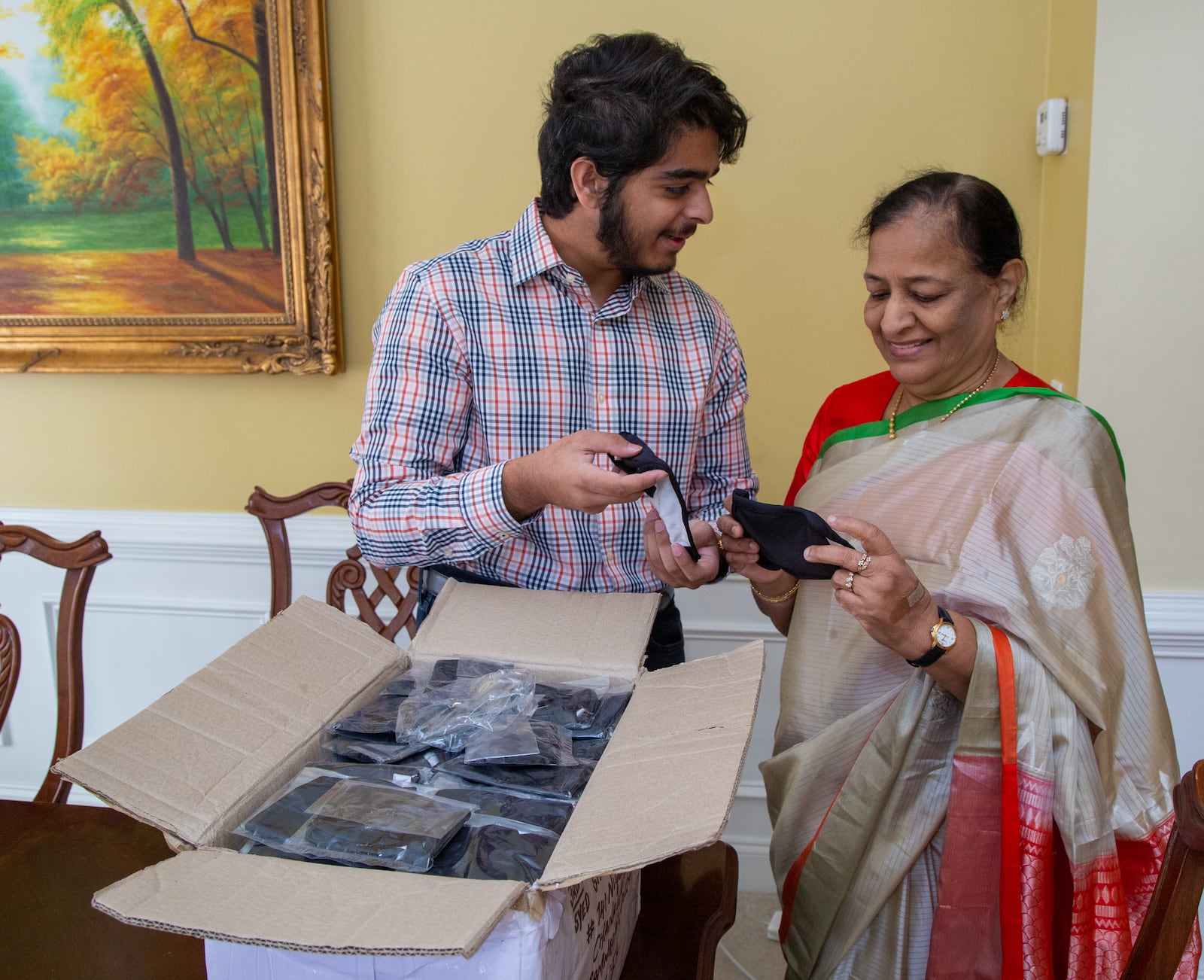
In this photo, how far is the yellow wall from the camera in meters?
2.16

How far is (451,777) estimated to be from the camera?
981mm

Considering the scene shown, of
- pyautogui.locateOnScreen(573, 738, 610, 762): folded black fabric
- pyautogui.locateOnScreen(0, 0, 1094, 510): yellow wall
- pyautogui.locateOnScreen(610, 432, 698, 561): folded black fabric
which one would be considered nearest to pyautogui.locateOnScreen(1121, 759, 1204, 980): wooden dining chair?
pyautogui.locateOnScreen(573, 738, 610, 762): folded black fabric

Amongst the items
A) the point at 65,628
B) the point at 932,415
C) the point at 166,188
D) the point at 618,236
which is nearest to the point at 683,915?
the point at 932,415

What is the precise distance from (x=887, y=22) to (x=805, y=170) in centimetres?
36

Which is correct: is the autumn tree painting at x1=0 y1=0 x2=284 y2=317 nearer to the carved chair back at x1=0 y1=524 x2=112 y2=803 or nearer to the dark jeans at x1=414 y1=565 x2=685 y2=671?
the carved chair back at x1=0 y1=524 x2=112 y2=803

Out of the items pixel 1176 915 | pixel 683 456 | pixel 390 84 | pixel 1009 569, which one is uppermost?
pixel 390 84

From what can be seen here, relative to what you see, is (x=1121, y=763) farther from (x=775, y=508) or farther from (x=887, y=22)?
(x=887, y=22)

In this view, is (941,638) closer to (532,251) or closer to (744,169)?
(532,251)

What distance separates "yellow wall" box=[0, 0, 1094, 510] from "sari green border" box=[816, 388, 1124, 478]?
770 mm

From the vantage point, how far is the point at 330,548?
248 centimetres

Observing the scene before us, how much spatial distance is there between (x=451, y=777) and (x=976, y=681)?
0.71 metres

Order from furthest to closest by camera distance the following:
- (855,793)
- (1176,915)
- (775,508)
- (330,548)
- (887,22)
A: 1. (330,548)
2. (887,22)
3. (855,793)
4. (775,508)
5. (1176,915)

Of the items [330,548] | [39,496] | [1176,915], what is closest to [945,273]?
[1176,915]

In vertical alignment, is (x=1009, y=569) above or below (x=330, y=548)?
above
